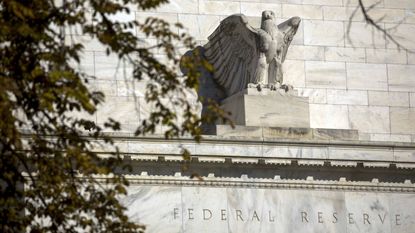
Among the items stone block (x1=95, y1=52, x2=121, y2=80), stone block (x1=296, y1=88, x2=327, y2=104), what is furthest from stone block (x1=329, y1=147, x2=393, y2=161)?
stone block (x1=95, y1=52, x2=121, y2=80)

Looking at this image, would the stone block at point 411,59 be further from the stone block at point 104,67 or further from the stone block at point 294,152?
the stone block at point 104,67

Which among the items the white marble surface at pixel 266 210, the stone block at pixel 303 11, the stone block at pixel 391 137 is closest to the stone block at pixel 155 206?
the white marble surface at pixel 266 210

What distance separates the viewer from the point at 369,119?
3041 cm

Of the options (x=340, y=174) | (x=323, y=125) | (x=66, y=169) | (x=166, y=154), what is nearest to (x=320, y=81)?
(x=323, y=125)

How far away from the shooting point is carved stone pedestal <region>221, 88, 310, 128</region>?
28.0 m

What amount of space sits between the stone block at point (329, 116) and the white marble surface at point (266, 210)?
7.60 feet

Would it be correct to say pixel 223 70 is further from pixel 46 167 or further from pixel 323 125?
pixel 46 167

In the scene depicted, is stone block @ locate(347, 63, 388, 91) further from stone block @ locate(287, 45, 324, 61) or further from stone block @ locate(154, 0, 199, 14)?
stone block @ locate(154, 0, 199, 14)

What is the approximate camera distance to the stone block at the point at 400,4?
1230 inches

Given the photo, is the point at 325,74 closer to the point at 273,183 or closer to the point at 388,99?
the point at 388,99

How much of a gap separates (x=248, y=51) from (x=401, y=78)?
3.83 m

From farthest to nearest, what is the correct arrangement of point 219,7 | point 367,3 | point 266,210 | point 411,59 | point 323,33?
point 411,59 → point 367,3 → point 323,33 → point 219,7 → point 266,210

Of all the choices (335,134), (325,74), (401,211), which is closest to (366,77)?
(325,74)

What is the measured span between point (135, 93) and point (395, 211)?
5243 millimetres
